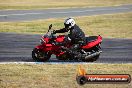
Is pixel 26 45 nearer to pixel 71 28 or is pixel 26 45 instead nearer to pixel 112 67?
pixel 71 28

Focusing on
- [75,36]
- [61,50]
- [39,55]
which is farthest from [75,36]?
[39,55]

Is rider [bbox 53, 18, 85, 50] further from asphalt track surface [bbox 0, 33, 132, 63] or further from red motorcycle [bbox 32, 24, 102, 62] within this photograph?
asphalt track surface [bbox 0, 33, 132, 63]

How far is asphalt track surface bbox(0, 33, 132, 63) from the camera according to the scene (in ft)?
54.6

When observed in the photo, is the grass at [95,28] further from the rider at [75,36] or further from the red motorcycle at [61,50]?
the rider at [75,36]

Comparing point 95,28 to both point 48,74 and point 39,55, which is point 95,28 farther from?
point 48,74

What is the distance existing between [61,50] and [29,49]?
3.24m

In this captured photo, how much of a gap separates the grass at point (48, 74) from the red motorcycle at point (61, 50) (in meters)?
0.99

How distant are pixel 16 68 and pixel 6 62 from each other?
1.49m

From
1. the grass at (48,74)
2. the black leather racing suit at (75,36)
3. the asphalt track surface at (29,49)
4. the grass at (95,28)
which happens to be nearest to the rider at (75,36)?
the black leather racing suit at (75,36)

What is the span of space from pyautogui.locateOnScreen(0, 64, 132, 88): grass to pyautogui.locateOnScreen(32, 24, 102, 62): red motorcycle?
39.1 inches

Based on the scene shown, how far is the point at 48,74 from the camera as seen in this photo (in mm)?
13336

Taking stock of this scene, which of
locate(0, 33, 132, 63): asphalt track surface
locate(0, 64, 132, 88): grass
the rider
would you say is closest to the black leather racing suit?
the rider

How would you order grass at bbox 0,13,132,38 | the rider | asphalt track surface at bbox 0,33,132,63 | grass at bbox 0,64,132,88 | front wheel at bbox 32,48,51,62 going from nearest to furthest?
1. grass at bbox 0,64,132,88
2. front wheel at bbox 32,48,51,62
3. the rider
4. asphalt track surface at bbox 0,33,132,63
5. grass at bbox 0,13,132,38

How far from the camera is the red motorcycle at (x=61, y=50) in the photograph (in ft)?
52.4
